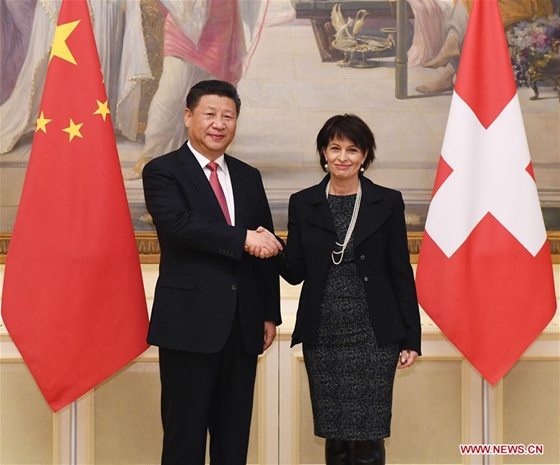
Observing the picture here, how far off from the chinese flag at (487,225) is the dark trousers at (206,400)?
1.07m

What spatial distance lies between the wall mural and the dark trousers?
1.32 meters

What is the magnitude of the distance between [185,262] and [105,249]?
63 centimetres

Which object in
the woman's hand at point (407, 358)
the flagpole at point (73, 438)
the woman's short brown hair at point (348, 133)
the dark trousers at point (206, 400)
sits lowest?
the flagpole at point (73, 438)

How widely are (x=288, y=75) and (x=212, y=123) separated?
52.7 inches

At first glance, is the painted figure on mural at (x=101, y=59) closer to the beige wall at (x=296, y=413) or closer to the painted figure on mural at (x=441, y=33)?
the beige wall at (x=296, y=413)

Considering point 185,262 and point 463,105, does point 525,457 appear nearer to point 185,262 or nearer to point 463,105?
point 463,105

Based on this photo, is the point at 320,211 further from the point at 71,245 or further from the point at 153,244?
the point at 153,244

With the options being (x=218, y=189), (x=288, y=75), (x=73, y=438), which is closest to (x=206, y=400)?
(x=218, y=189)

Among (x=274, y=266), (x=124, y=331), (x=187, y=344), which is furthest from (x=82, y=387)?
(x=274, y=266)

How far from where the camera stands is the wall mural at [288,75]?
3.79m

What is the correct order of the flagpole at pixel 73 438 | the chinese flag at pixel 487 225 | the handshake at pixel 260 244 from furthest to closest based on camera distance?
1. the flagpole at pixel 73 438
2. the chinese flag at pixel 487 225
3. the handshake at pixel 260 244

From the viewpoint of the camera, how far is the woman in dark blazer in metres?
2.66

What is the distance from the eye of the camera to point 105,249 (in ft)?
10.1

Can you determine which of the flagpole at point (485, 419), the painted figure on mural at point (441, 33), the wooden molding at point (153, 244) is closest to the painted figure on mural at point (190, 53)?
the wooden molding at point (153, 244)
